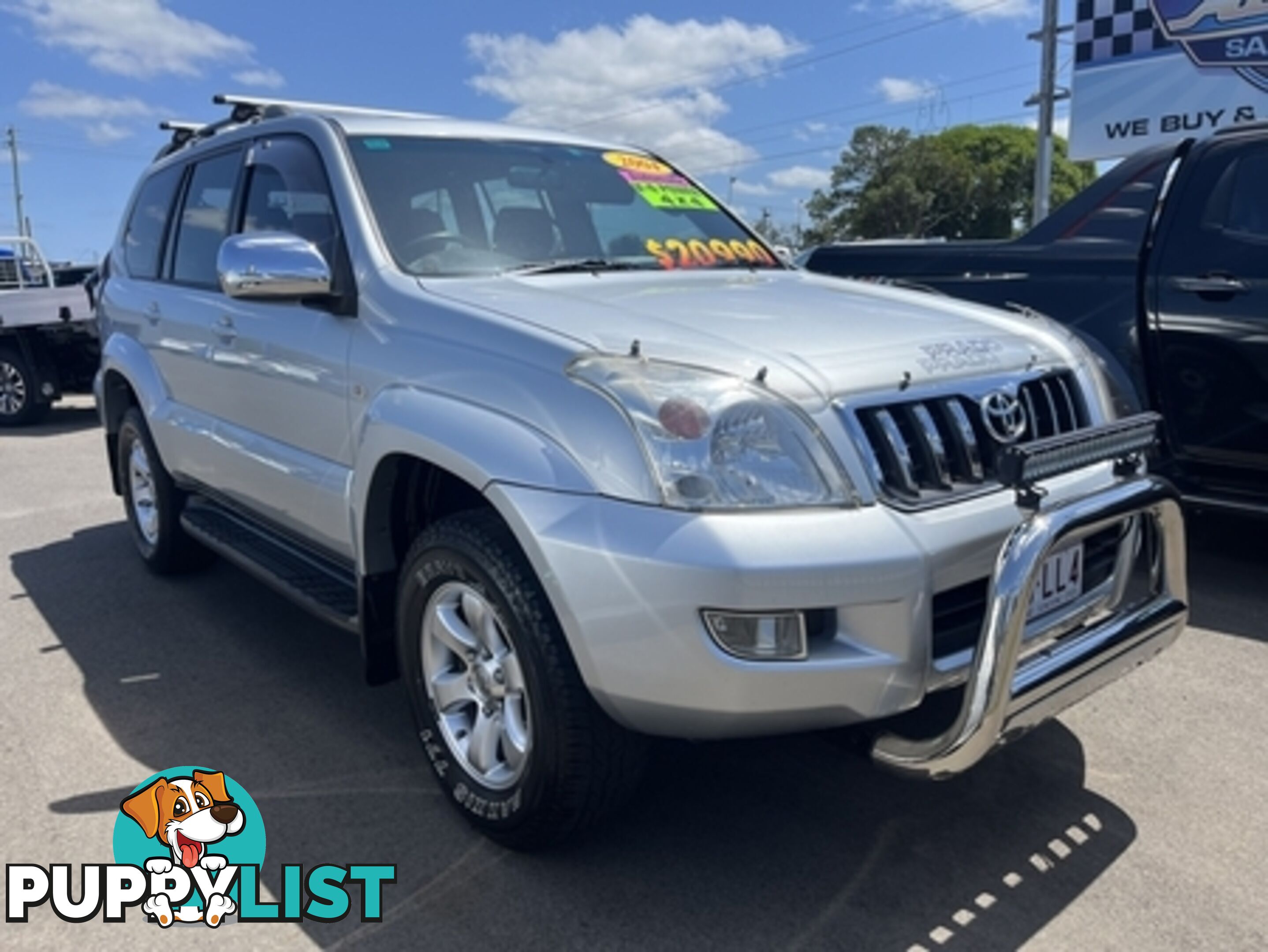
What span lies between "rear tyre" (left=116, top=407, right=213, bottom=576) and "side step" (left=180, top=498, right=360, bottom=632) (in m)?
0.31

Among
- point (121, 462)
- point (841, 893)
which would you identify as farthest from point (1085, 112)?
point (841, 893)

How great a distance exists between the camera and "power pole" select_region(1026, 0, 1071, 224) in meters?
20.8

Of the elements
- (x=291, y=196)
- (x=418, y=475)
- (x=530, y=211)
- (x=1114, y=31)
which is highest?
(x=1114, y=31)

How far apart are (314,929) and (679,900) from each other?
0.82 meters

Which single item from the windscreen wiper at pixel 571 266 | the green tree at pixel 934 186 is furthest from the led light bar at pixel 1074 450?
the green tree at pixel 934 186

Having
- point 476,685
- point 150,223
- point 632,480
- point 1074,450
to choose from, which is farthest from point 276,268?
point 150,223

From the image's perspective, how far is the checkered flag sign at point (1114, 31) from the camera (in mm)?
15086

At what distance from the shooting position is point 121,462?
207 inches

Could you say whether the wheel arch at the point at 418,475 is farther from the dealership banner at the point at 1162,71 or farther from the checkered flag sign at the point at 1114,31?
the checkered flag sign at the point at 1114,31

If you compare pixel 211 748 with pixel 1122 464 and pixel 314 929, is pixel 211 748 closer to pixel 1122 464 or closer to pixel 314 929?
pixel 314 929

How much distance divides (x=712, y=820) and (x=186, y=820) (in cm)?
139

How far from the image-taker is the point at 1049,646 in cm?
244

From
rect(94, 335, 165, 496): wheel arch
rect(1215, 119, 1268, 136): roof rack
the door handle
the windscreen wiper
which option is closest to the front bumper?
the windscreen wiper

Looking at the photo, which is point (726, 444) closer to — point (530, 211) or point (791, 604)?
point (791, 604)
